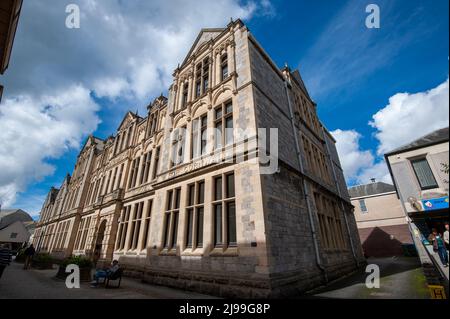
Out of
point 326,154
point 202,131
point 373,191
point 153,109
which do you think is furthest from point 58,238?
point 373,191

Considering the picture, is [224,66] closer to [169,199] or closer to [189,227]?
[169,199]

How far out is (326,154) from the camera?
64.6 ft

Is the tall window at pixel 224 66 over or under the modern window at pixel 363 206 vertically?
over

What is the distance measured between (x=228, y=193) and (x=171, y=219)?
4.09 metres

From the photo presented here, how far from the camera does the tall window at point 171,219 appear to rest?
1091 centimetres

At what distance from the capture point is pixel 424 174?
8.28 feet

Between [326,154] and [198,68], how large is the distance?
1411cm

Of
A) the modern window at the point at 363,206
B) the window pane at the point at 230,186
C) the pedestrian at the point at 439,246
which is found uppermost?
the modern window at the point at 363,206

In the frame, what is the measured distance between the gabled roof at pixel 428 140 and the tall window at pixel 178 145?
1095 centimetres

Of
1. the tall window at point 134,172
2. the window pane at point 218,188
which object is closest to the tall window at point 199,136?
the window pane at point 218,188

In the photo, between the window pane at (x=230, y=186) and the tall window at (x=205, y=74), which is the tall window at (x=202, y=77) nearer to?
the tall window at (x=205, y=74)

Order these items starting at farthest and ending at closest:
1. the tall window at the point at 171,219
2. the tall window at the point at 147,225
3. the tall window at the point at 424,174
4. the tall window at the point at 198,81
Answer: the tall window at the point at 198,81 < the tall window at the point at 147,225 < the tall window at the point at 171,219 < the tall window at the point at 424,174

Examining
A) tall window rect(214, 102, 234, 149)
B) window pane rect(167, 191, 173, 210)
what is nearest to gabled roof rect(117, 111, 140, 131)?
window pane rect(167, 191, 173, 210)

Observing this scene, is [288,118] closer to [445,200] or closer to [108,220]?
[445,200]
